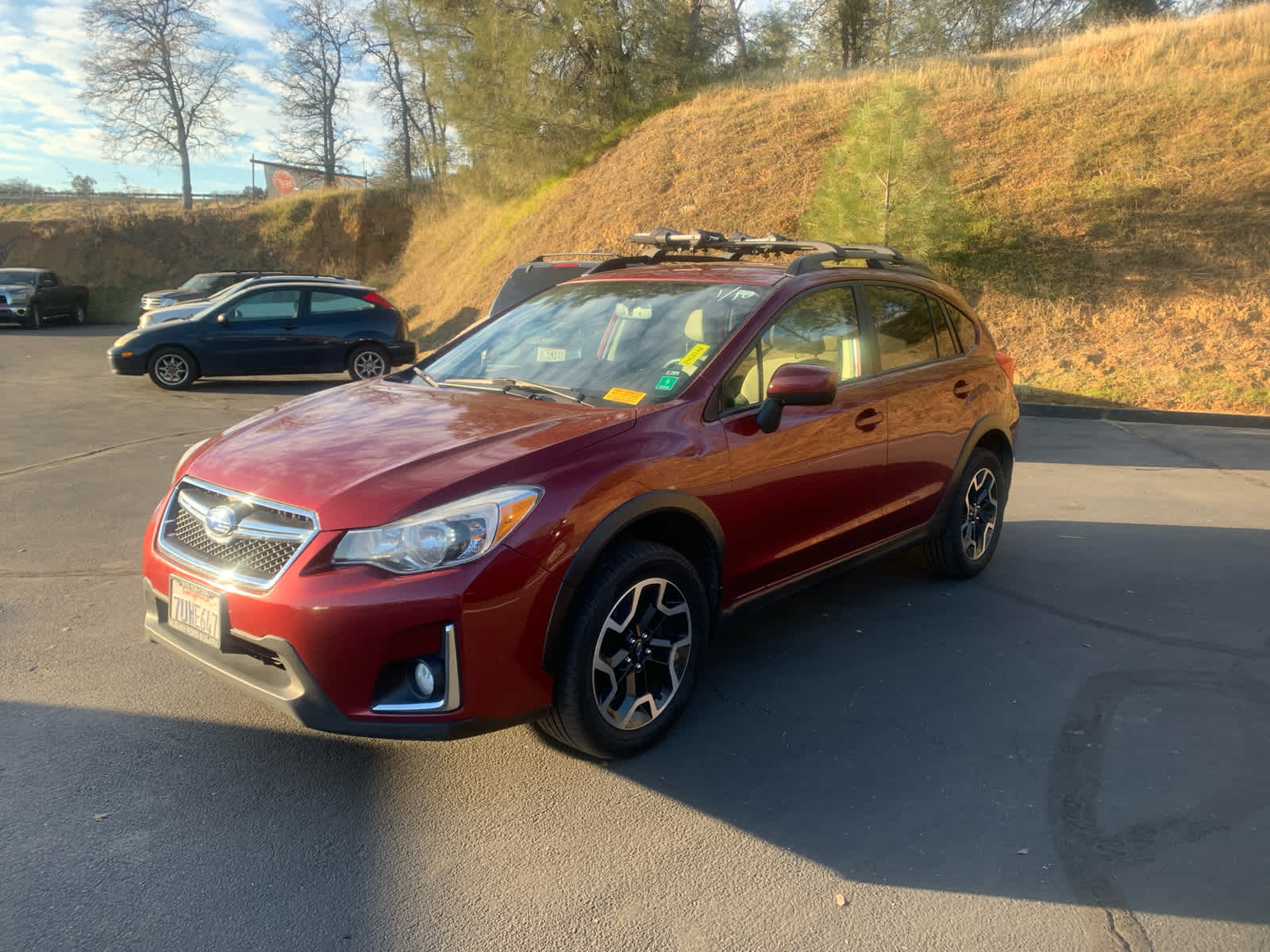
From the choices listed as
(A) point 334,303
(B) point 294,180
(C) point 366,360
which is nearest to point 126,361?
(A) point 334,303

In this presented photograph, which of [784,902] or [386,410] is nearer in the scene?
[784,902]

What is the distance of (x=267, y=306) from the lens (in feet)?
47.7

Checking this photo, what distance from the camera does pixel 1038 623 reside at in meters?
4.92

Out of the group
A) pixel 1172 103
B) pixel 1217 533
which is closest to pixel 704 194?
pixel 1172 103

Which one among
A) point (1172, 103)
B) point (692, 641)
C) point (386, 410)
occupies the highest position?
point (1172, 103)

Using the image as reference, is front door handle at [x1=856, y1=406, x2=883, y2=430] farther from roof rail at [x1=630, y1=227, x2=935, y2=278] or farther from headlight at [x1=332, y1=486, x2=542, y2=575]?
headlight at [x1=332, y1=486, x2=542, y2=575]

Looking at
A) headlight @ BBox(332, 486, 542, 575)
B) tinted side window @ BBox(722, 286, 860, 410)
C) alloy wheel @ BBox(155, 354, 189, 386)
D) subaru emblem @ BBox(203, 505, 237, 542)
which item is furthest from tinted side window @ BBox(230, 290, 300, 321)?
headlight @ BBox(332, 486, 542, 575)

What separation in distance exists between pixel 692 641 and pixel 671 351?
3.97 ft

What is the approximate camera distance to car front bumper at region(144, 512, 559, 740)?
2867 millimetres

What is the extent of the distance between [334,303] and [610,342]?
38.6 feet

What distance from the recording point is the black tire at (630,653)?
320cm

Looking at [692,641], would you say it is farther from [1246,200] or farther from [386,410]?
[1246,200]

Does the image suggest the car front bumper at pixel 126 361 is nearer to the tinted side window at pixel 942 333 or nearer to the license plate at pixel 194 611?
the license plate at pixel 194 611

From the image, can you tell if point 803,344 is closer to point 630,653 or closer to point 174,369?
point 630,653
